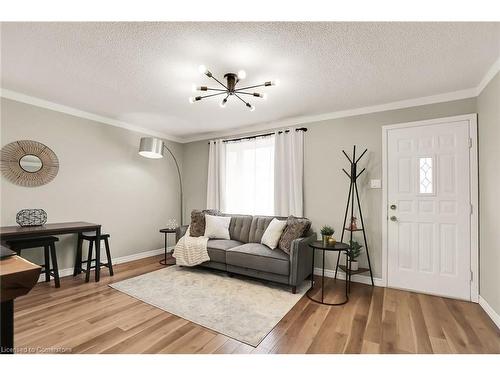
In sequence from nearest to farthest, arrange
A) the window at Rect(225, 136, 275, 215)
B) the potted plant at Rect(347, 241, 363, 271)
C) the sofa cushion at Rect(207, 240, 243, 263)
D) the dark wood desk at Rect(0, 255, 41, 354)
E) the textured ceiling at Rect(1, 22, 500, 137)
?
the dark wood desk at Rect(0, 255, 41, 354) → the textured ceiling at Rect(1, 22, 500, 137) → the potted plant at Rect(347, 241, 363, 271) → the sofa cushion at Rect(207, 240, 243, 263) → the window at Rect(225, 136, 275, 215)

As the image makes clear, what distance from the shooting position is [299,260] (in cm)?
293

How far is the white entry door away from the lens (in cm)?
278

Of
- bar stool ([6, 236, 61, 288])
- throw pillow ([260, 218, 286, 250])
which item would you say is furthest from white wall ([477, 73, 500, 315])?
bar stool ([6, 236, 61, 288])

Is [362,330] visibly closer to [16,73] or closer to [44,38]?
[44,38]

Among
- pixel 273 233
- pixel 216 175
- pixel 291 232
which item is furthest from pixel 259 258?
pixel 216 175

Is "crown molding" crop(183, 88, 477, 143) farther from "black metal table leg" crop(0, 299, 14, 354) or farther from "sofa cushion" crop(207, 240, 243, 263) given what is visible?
"black metal table leg" crop(0, 299, 14, 354)

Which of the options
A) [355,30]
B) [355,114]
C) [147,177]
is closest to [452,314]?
[355,114]

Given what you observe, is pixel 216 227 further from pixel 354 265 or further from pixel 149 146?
pixel 354 265

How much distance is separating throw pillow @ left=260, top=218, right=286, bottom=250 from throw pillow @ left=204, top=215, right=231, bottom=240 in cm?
73

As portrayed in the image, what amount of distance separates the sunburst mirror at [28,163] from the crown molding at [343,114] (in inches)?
97.7

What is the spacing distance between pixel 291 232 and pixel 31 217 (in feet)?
10.8

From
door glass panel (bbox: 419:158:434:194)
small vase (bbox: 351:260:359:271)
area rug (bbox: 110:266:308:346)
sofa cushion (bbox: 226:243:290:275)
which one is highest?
door glass panel (bbox: 419:158:434:194)
